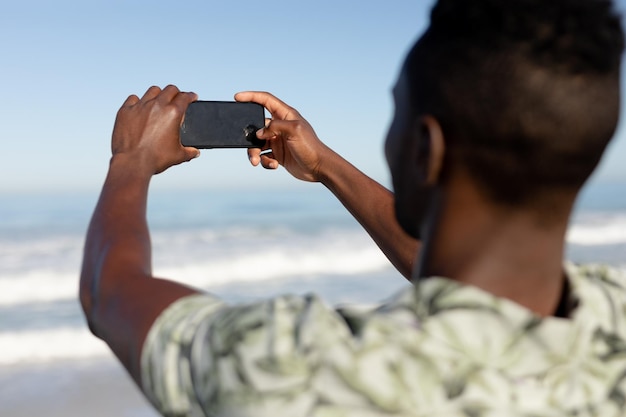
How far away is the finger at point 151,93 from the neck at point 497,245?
2.03 ft

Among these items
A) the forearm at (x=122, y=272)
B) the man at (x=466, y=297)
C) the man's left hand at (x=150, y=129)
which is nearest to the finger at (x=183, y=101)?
the man's left hand at (x=150, y=129)

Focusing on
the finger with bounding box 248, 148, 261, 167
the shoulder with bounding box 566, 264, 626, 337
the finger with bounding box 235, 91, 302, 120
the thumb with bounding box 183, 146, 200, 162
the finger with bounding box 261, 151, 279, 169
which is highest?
the finger with bounding box 235, 91, 302, 120

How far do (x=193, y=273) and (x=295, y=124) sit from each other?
33.5 feet

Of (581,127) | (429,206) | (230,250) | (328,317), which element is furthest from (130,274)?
(230,250)

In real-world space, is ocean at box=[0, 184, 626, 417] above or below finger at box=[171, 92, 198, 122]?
below

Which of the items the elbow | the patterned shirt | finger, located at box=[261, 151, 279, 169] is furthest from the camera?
finger, located at box=[261, 151, 279, 169]

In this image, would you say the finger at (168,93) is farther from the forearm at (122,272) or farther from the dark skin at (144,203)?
the forearm at (122,272)

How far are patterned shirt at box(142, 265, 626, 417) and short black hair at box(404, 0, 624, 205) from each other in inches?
6.6

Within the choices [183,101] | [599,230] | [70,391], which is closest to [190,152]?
[183,101]

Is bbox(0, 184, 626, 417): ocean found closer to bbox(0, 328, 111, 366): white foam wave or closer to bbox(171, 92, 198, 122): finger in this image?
bbox(0, 328, 111, 366): white foam wave

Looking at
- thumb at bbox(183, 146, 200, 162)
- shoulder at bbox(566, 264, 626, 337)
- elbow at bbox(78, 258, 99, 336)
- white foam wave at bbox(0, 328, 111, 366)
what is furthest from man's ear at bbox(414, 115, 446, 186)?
white foam wave at bbox(0, 328, 111, 366)

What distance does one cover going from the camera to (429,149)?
1.01 meters

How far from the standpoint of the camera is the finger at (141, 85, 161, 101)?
1416 millimetres

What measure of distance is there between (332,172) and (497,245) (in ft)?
3.07
